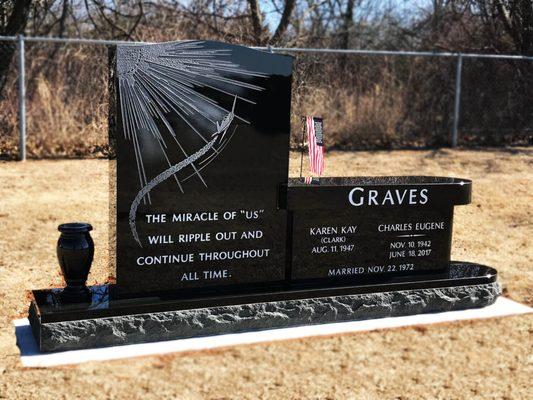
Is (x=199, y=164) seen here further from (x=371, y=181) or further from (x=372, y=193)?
(x=371, y=181)

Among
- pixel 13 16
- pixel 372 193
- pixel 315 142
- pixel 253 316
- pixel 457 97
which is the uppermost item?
pixel 13 16

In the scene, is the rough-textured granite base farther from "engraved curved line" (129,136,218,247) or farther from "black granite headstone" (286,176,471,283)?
"engraved curved line" (129,136,218,247)

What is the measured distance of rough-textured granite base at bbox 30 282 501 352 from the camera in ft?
17.2

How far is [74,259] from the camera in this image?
18.2 feet

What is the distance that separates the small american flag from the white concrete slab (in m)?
1.35

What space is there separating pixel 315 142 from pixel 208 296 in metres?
1.63

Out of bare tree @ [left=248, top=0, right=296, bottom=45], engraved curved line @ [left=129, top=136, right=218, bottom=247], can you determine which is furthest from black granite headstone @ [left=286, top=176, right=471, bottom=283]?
bare tree @ [left=248, top=0, right=296, bottom=45]

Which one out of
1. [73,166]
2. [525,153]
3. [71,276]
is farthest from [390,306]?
[525,153]

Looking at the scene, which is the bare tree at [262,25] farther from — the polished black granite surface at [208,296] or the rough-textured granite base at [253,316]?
the rough-textured granite base at [253,316]

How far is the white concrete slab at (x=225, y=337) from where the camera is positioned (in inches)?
200

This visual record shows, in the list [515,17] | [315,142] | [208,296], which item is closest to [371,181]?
[315,142]

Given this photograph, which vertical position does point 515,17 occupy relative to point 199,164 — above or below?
above

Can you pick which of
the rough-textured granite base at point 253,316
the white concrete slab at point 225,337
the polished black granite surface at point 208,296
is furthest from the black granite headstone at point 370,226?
the white concrete slab at point 225,337

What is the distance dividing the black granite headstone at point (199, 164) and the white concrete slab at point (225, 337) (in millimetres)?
495
